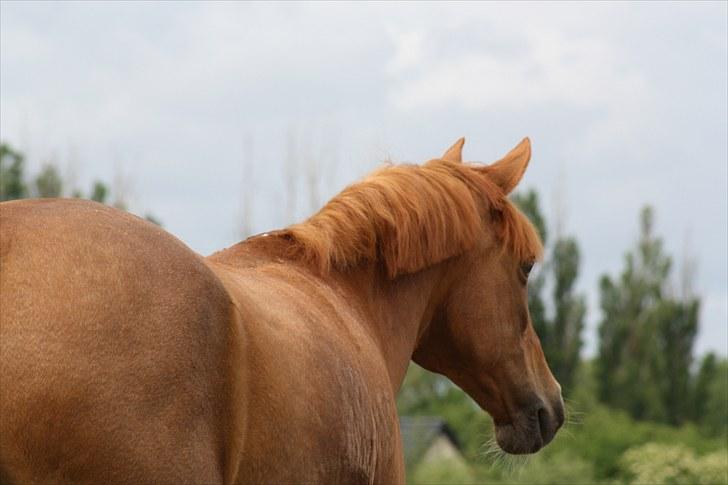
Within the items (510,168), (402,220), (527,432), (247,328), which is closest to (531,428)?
(527,432)

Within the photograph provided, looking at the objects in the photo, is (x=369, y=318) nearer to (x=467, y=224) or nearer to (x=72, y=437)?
(x=467, y=224)

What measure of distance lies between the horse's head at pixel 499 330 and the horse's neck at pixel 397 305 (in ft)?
0.25

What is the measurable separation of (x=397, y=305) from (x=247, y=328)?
1.65 metres

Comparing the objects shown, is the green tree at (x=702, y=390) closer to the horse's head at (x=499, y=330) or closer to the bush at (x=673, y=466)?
the bush at (x=673, y=466)

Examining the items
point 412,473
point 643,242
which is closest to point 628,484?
point 412,473

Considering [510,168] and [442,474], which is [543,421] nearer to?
[510,168]

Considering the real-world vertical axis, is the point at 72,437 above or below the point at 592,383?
above

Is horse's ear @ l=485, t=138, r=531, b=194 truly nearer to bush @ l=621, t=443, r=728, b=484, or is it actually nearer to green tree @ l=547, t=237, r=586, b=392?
bush @ l=621, t=443, r=728, b=484

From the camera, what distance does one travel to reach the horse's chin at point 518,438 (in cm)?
550

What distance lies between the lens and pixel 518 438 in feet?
18.1

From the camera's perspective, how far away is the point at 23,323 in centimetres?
286

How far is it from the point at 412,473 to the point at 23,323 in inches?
1066

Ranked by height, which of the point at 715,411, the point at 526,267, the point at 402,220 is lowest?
the point at 715,411

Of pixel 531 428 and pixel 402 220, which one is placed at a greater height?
pixel 402 220
